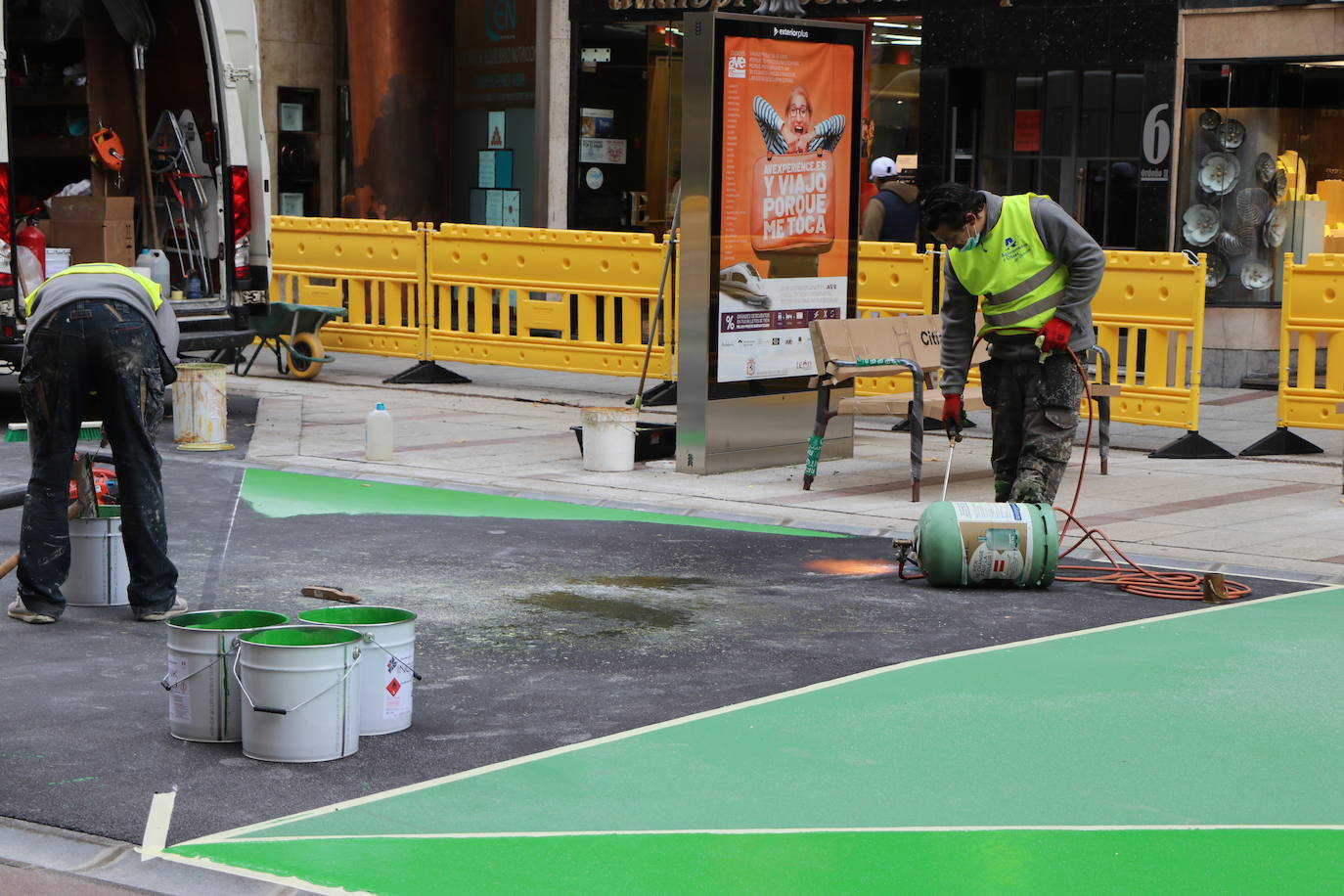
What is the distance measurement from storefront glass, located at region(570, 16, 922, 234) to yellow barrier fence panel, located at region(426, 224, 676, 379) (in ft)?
13.7

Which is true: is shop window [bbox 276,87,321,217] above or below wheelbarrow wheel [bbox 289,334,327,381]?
above

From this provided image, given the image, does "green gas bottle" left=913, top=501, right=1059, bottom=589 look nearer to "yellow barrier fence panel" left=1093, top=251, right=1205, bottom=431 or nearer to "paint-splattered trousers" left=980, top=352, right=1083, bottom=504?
"paint-splattered trousers" left=980, top=352, right=1083, bottom=504

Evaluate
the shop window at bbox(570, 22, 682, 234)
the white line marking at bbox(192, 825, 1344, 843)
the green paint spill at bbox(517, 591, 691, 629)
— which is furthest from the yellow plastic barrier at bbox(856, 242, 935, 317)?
the white line marking at bbox(192, 825, 1344, 843)

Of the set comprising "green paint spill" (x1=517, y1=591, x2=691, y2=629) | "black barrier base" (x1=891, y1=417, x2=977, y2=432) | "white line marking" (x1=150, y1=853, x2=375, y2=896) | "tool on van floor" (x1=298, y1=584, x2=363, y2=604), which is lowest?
"white line marking" (x1=150, y1=853, x2=375, y2=896)

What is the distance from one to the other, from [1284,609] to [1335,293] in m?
5.32

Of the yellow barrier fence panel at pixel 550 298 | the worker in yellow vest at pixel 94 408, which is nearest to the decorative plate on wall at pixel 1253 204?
the yellow barrier fence panel at pixel 550 298

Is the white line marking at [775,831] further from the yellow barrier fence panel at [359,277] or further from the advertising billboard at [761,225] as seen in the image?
the yellow barrier fence panel at [359,277]

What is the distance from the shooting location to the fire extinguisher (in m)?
14.0

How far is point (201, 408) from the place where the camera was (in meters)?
13.0

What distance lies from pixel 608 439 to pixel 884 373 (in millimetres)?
1789

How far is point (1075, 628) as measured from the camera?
8.00 meters

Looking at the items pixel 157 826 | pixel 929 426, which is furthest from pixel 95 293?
pixel 929 426

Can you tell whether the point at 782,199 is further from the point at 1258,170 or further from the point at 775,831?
the point at 775,831

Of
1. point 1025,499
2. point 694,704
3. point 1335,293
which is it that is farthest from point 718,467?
point 694,704
